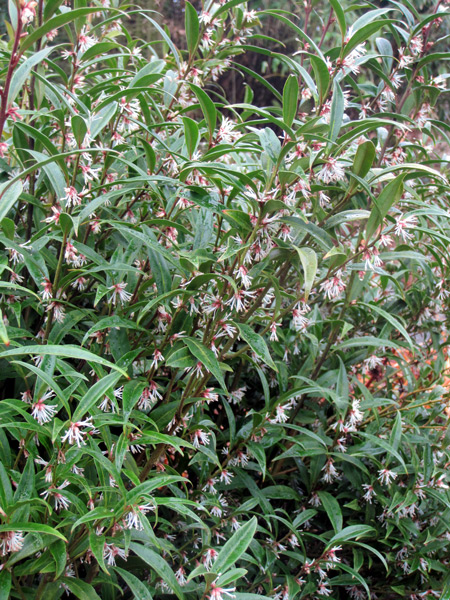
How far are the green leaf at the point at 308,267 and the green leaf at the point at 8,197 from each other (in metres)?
0.40

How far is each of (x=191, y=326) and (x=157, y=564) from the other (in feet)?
1.26

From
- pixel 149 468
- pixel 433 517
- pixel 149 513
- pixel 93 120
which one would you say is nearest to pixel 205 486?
pixel 149 513

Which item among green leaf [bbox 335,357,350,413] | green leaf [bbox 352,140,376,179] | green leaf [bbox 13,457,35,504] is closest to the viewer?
green leaf [bbox 13,457,35,504]

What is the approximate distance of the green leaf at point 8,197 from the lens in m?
0.75

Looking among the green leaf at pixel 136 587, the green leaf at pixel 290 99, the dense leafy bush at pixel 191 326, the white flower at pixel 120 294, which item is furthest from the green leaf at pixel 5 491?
the green leaf at pixel 290 99

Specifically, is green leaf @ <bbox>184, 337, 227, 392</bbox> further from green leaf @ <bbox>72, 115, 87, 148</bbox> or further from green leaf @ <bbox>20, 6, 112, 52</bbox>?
green leaf @ <bbox>20, 6, 112, 52</bbox>

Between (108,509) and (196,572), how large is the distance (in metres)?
0.16

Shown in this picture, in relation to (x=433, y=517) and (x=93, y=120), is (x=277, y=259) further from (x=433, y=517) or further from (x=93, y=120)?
(x=433, y=517)

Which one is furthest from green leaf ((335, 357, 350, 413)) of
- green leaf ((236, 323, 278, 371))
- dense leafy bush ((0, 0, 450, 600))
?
green leaf ((236, 323, 278, 371))

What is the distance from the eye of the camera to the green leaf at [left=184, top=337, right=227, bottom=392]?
867 millimetres

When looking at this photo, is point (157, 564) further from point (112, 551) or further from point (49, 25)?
point (49, 25)

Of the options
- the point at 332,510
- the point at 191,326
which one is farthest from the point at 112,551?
the point at 332,510

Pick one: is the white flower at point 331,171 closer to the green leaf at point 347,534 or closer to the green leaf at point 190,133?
the green leaf at point 190,133

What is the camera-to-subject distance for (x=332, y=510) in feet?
4.00
